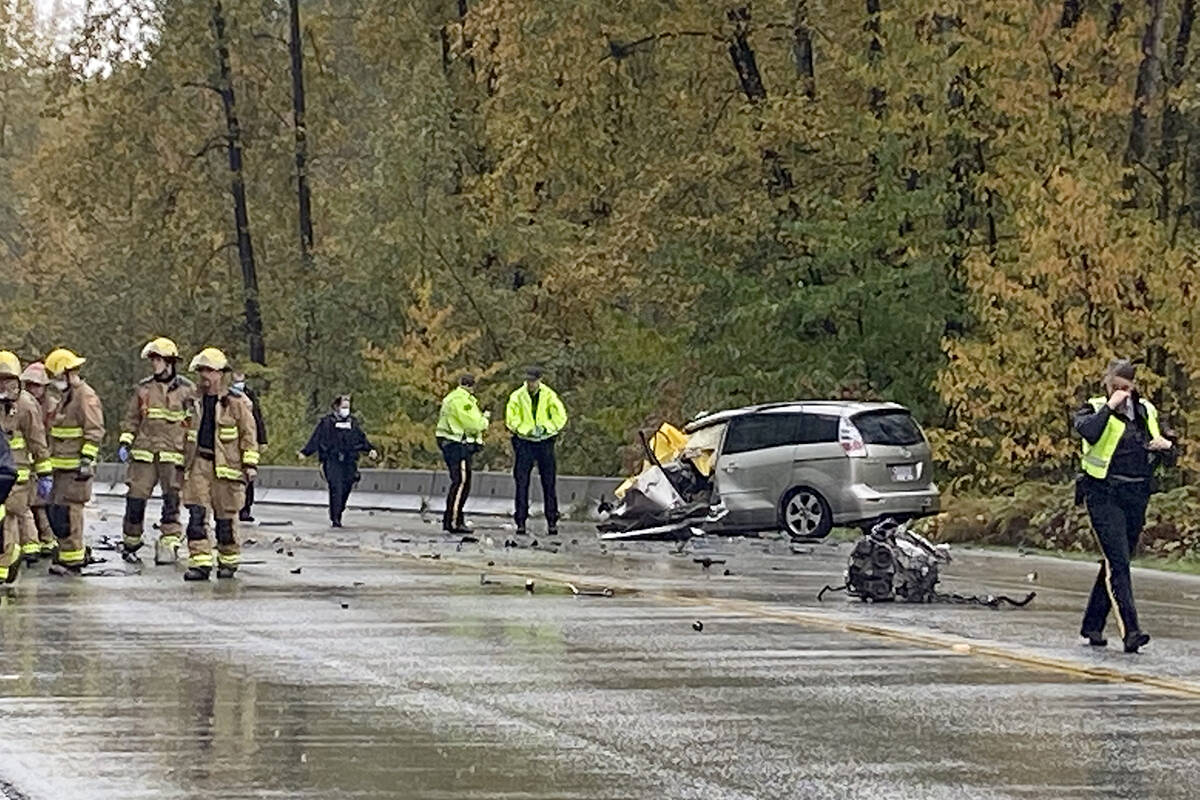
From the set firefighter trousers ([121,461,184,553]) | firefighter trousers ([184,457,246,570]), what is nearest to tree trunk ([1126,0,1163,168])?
firefighter trousers ([121,461,184,553])

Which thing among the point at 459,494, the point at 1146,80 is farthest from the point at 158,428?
the point at 1146,80

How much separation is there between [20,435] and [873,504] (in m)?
10.1

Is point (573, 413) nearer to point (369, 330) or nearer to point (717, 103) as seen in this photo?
point (717, 103)

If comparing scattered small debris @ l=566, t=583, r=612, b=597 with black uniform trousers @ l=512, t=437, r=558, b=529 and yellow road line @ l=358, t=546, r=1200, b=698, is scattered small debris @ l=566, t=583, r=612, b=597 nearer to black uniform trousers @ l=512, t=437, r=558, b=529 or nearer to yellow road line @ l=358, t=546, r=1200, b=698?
yellow road line @ l=358, t=546, r=1200, b=698

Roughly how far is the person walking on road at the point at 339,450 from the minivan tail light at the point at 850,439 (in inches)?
291

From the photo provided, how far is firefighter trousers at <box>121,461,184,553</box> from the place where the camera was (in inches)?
824

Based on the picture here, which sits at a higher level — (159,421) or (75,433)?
(159,421)

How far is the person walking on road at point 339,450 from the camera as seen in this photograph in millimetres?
29484

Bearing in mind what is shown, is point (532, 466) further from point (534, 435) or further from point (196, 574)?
point (196, 574)

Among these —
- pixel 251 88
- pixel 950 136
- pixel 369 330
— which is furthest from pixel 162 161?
pixel 950 136

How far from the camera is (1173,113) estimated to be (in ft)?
107

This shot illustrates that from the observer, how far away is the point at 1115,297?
87.1 feet

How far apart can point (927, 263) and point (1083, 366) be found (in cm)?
530

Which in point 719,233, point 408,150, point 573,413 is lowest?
point 573,413
